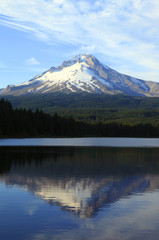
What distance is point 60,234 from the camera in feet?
49.7

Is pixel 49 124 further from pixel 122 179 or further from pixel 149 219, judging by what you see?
pixel 149 219

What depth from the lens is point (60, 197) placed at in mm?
23656

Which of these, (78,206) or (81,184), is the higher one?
(78,206)

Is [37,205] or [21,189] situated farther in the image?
[21,189]

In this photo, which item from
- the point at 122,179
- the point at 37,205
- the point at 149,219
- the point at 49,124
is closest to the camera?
the point at 149,219

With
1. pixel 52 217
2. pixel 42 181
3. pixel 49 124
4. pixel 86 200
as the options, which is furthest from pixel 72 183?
pixel 49 124

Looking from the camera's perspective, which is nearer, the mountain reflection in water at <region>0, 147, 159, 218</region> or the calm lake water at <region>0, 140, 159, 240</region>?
the calm lake water at <region>0, 140, 159, 240</region>

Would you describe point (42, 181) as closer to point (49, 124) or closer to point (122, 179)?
point (122, 179)

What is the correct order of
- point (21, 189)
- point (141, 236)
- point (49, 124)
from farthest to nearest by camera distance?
point (49, 124) < point (21, 189) < point (141, 236)

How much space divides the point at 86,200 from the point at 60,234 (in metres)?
7.74

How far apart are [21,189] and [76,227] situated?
37.7ft

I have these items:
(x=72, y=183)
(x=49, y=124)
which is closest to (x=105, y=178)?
(x=72, y=183)

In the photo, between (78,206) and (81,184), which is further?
(81,184)

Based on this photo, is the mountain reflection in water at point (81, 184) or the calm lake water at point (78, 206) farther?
the mountain reflection in water at point (81, 184)
